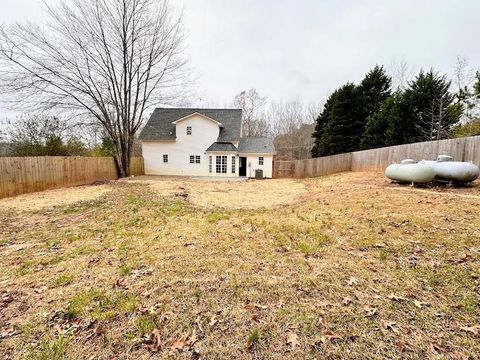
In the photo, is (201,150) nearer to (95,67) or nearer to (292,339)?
(95,67)

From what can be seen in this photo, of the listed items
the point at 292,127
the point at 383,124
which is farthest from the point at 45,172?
the point at 292,127

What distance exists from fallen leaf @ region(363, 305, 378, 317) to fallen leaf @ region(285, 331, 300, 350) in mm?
832

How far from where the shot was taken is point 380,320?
7.43 feet

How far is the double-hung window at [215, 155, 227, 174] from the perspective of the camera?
22000mm

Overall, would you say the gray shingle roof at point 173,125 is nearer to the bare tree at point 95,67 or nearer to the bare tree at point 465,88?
the bare tree at point 95,67

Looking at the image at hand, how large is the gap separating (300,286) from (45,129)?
18362 millimetres

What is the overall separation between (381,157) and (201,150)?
594 inches

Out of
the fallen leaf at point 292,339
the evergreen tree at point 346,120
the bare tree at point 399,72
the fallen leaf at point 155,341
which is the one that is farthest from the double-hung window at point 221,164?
the bare tree at point 399,72

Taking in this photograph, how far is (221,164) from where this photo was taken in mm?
22062

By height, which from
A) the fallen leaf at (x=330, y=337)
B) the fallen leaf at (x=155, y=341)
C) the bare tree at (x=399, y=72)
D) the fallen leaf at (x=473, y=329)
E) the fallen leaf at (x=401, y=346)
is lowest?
the fallen leaf at (x=155, y=341)

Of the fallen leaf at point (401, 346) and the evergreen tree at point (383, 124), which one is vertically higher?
the evergreen tree at point (383, 124)

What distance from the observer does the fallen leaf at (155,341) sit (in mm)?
2018

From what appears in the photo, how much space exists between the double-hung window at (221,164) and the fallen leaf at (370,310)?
19891 millimetres

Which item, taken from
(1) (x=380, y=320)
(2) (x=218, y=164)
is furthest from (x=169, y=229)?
(2) (x=218, y=164)
